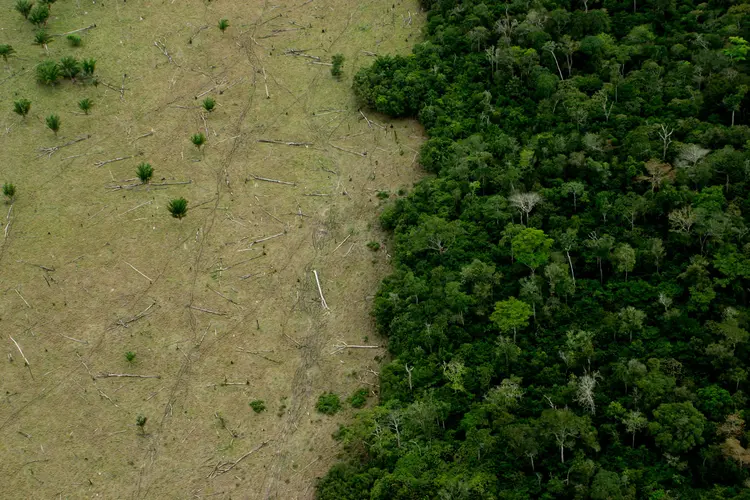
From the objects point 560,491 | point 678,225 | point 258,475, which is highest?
point 678,225

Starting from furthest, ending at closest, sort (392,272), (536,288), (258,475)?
(392,272) < (536,288) < (258,475)

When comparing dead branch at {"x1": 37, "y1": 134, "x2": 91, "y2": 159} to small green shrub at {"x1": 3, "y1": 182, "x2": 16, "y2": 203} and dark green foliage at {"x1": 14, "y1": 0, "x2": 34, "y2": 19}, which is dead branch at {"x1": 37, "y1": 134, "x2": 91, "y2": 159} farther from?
dark green foliage at {"x1": 14, "y1": 0, "x2": 34, "y2": 19}

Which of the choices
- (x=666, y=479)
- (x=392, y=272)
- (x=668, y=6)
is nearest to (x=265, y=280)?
(x=392, y=272)

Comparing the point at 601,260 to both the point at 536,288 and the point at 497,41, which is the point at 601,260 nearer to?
the point at 536,288

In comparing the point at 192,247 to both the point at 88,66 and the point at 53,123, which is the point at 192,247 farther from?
the point at 88,66

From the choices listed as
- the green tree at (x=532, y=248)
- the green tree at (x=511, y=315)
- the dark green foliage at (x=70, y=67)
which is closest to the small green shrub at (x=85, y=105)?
the dark green foliage at (x=70, y=67)

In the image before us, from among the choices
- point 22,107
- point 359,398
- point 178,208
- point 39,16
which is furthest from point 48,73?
point 359,398
